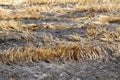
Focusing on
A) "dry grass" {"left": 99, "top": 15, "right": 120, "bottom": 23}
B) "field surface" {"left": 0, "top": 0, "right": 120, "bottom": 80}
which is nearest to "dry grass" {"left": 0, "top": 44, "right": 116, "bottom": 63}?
"field surface" {"left": 0, "top": 0, "right": 120, "bottom": 80}

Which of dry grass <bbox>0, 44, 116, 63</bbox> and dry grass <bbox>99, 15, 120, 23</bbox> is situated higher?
dry grass <bbox>99, 15, 120, 23</bbox>

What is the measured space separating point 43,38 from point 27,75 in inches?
51.3

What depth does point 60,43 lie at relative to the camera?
5.32m

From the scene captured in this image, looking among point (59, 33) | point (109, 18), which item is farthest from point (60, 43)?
point (109, 18)

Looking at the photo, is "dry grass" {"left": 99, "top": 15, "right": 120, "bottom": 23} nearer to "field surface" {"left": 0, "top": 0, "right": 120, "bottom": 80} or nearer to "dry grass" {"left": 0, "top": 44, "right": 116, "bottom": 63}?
"field surface" {"left": 0, "top": 0, "right": 120, "bottom": 80}

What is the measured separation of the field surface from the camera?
4.48 meters

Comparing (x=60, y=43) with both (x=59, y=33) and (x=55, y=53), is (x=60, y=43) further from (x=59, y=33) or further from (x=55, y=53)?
(x=59, y=33)

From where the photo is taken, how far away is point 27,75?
4.32m

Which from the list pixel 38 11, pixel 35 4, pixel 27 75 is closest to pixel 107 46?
pixel 27 75

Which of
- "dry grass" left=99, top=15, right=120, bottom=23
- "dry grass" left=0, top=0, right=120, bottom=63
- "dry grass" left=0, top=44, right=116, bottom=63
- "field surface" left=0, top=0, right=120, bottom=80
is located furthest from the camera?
"dry grass" left=99, top=15, right=120, bottom=23

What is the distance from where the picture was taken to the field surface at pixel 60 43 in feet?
14.7

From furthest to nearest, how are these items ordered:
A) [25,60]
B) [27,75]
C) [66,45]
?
[66,45], [25,60], [27,75]

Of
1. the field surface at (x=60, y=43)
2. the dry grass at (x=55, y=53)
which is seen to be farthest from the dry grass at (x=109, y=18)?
the dry grass at (x=55, y=53)

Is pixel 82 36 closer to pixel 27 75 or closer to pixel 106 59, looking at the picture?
pixel 106 59
